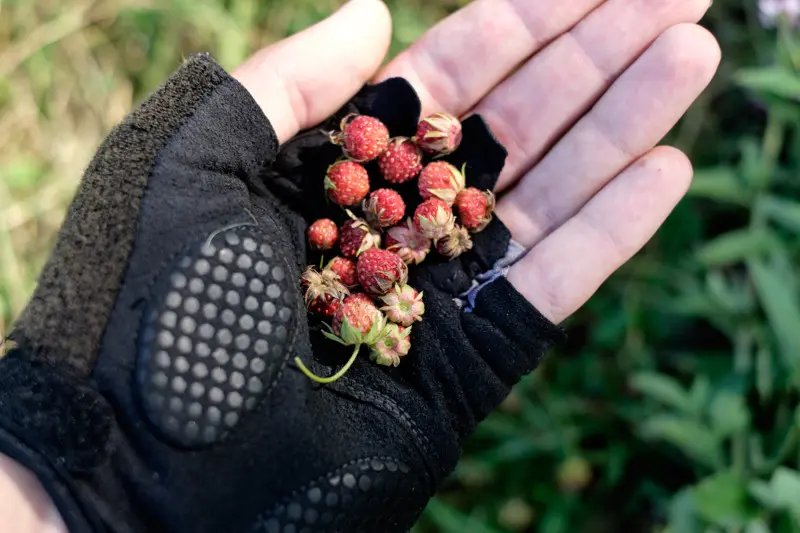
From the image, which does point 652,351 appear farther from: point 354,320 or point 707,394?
point 354,320

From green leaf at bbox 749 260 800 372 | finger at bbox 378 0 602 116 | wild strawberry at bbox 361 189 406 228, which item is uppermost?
finger at bbox 378 0 602 116

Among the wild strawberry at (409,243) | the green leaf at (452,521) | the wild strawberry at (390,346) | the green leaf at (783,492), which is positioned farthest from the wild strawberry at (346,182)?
the green leaf at (783,492)

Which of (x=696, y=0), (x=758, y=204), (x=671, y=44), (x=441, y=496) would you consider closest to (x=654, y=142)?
(x=671, y=44)

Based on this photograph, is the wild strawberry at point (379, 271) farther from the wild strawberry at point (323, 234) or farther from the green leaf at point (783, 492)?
the green leaf at point (783, 492)

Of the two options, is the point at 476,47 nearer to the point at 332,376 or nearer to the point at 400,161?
the point at 400,161

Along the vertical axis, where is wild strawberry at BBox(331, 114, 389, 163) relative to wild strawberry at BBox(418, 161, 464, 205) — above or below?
above

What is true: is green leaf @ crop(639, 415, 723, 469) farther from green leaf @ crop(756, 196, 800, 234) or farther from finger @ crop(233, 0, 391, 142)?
finger @ crop(233, 0, 391, 142)

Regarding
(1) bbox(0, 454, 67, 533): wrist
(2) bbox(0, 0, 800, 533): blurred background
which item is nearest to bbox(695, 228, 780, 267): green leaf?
(2) bbox(0, 0, 800, 533): blurred background
